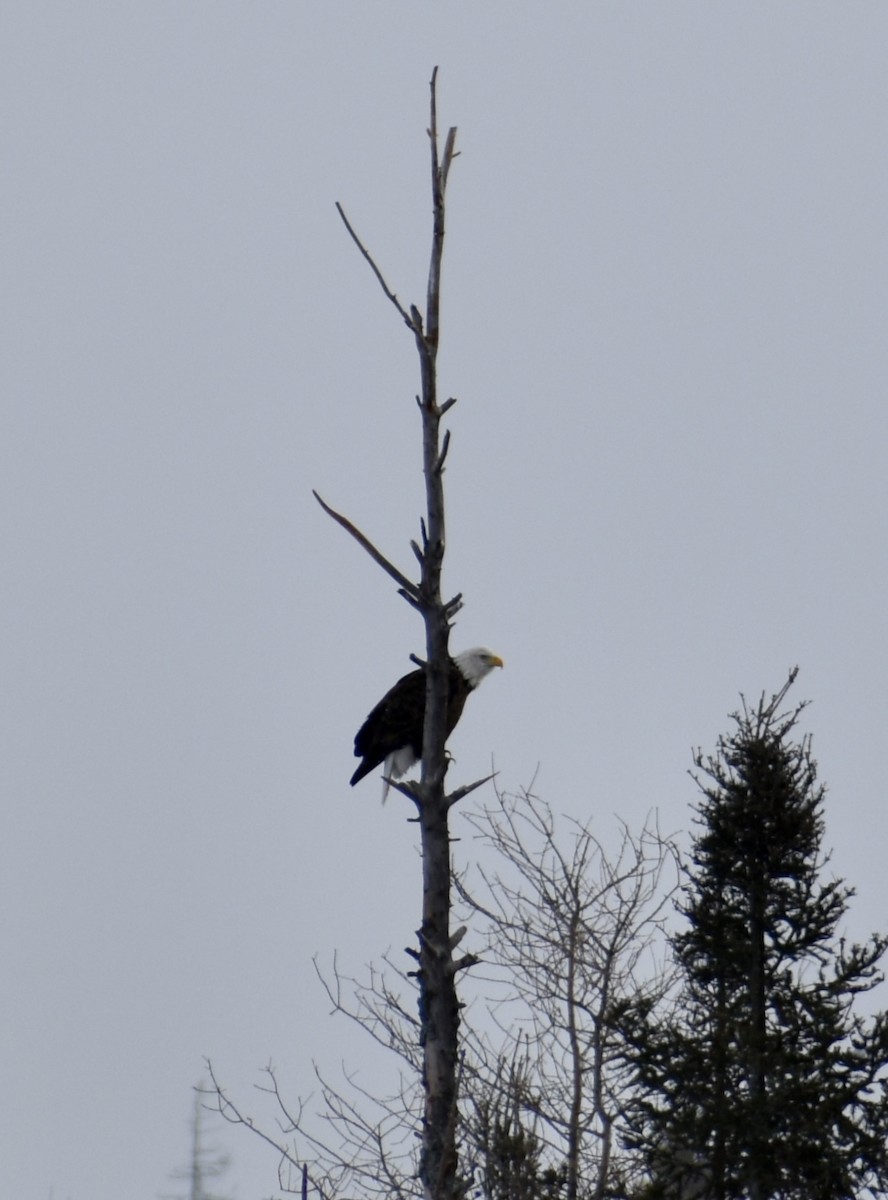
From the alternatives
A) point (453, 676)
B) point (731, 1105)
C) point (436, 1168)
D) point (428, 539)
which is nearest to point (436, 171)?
point (428, 539)

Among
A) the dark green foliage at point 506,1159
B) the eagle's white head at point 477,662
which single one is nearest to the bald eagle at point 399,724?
the eagle's white head at point 477,662

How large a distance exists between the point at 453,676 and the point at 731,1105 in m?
4.03

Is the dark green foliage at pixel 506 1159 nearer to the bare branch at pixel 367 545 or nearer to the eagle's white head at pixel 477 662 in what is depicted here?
the bare branch at pixel 367 545

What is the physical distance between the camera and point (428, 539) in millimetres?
8109

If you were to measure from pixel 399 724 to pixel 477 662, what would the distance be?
93cm

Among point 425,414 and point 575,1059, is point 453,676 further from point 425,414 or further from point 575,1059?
point 425,414

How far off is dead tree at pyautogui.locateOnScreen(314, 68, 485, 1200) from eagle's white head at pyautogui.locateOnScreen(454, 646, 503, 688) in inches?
267

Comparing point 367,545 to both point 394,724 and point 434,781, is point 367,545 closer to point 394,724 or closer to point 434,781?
point 434,781

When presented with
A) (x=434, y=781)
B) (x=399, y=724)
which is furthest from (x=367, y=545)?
(x=399, y=724)

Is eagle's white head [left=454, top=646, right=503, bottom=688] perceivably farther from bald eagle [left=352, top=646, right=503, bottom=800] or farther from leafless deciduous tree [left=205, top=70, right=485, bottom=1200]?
leafless deciduous tree [left=205, top=70, right=485, bottom=1200]

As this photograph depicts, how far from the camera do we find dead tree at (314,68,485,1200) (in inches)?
316

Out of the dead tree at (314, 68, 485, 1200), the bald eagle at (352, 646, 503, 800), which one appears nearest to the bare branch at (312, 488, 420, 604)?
the dead tree at (314, 68, 485, 1200)

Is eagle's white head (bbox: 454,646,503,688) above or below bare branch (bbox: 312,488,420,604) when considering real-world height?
Answer: above

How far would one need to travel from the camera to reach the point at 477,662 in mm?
15289
